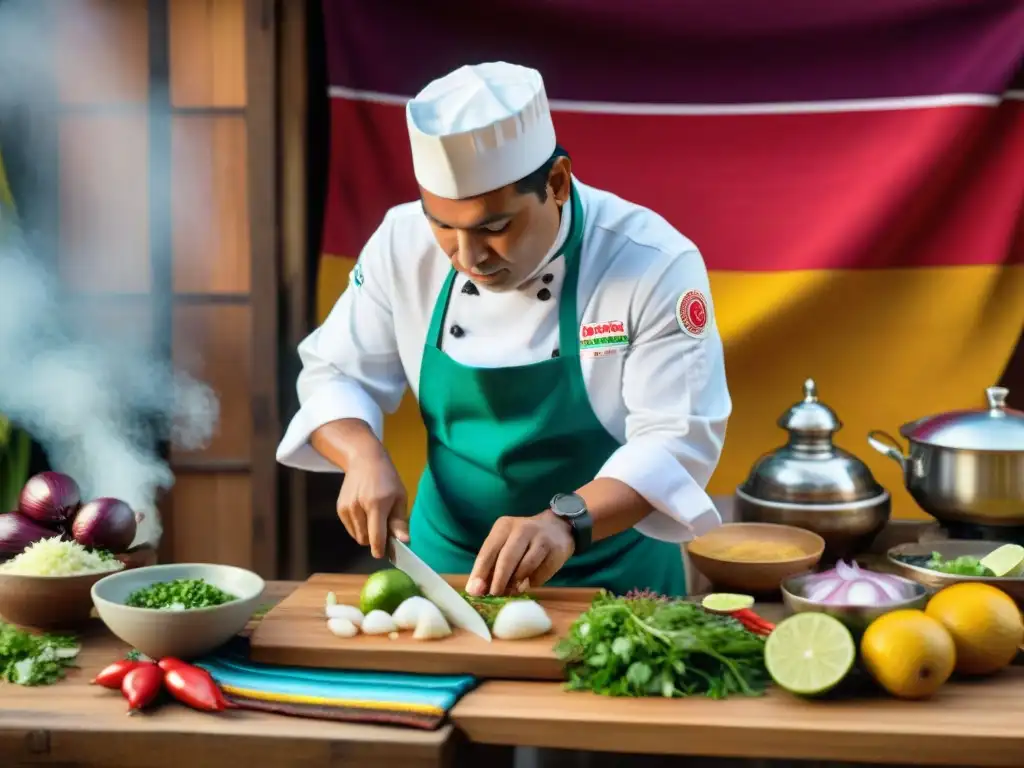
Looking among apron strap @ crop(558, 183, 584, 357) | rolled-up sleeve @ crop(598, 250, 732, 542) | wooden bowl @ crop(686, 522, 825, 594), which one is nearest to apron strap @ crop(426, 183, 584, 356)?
apron strap @ crop(558, 183, 584, 357)

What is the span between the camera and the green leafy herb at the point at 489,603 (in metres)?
1.83

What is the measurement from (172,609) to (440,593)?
1.42 ft

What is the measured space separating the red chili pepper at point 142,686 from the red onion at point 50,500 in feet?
1.79

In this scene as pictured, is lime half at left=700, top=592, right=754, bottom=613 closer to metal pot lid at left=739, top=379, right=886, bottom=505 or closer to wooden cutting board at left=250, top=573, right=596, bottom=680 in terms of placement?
wooden cutting board at left=250, top=573, right=596, bottom=680

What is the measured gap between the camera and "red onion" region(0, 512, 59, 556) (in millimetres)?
2021

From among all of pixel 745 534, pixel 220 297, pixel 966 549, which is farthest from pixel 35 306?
pixel 966 549

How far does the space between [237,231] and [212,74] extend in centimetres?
52

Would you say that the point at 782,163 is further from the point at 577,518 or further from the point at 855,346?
the point at 577,518

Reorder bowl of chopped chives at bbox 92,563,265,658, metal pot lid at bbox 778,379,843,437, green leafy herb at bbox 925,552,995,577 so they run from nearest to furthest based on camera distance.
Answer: bowl of chopped chives at bbox 92,563,265,658
green leafy herb at bbox 925,552,995,577
metal pot lid at bbox 778,379,843,437

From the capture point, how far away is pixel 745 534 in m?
2.41

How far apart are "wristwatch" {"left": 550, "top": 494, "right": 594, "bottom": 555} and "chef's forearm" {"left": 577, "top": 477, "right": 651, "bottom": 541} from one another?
0.03 m

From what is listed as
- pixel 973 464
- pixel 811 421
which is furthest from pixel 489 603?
pixel 973 464

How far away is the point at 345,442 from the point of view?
7.10 ft

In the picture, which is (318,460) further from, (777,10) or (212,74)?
(777,10)
